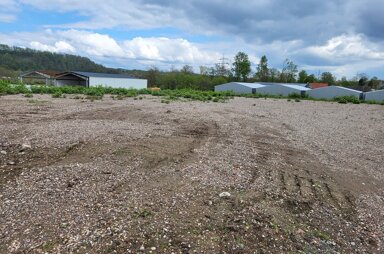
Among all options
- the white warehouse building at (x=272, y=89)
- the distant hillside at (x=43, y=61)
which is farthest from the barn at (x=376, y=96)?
the distant hillside at (x=43, y=61)

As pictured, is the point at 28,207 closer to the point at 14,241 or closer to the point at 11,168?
the point at 14,241

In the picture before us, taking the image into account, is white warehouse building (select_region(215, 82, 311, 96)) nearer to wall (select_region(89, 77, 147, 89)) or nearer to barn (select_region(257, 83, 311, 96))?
barn (select_region(257, 83, 311, 96))

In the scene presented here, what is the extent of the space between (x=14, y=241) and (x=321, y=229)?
3.69 m

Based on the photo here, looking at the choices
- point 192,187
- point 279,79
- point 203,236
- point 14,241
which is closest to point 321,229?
point 203,236

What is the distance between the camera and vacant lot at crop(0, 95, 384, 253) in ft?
11.9

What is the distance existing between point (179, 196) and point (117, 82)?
2300 inches

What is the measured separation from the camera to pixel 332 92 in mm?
59688

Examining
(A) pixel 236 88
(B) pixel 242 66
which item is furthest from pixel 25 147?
(B) pixel 242 66

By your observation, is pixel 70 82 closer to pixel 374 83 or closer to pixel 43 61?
pixel 43 61

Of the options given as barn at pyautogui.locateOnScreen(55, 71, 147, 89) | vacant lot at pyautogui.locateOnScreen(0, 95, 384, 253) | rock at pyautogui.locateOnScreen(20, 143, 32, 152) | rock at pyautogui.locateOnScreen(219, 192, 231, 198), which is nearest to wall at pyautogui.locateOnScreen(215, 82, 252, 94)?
barn at pyautogui.locateOnScreen(55, 71, 147, 89)

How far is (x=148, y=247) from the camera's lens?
11.3 ft

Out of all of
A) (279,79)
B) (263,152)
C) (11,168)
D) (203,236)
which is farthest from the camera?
(279,79)

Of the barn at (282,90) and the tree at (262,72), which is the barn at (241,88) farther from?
the tree at (262,72)

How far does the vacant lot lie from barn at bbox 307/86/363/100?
54.6 metres
